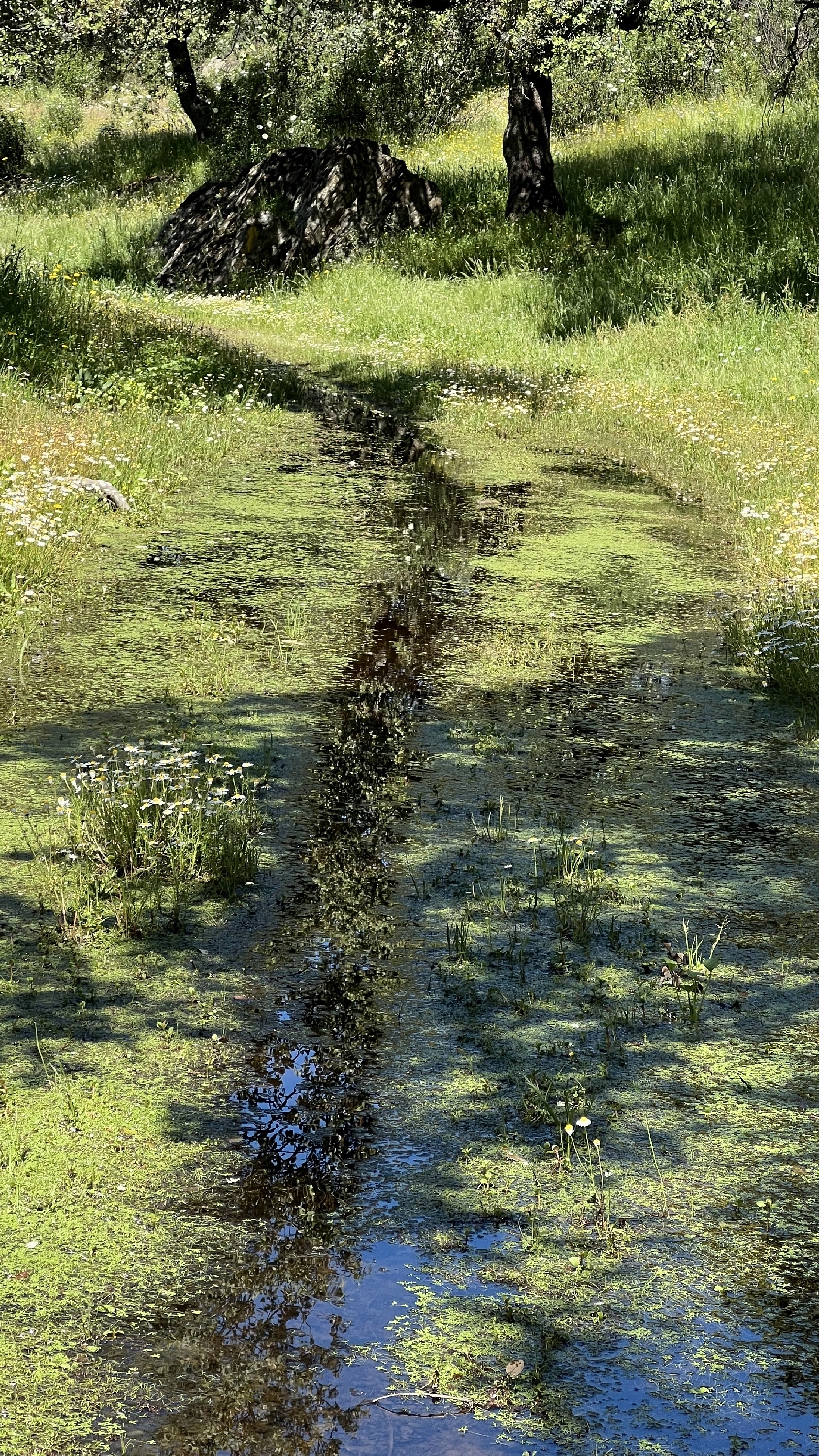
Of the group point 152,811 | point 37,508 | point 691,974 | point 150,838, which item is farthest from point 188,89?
point 691,974

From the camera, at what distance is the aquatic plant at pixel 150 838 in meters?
5.50

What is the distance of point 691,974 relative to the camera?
5109mm

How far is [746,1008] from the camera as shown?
4.90m

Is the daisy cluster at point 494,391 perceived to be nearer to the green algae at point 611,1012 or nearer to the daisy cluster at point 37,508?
the daisy cluster at point 37,508

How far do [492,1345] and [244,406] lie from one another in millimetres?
12108

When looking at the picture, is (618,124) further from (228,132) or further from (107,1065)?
(107,1065)

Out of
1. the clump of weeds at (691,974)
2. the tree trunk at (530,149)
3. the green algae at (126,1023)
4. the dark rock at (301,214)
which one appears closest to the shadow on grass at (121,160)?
the dark rock at (301,214)

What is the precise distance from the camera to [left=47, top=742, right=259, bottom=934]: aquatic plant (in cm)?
550

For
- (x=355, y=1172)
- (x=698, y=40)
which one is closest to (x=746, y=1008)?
(x=355, y=1172)

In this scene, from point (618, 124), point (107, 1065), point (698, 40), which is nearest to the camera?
point (107, 1065)

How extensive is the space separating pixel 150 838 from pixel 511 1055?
1.86 m

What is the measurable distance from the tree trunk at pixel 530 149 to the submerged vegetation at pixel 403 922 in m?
8.18

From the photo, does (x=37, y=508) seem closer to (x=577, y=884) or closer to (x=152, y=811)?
(x=152, y=811)

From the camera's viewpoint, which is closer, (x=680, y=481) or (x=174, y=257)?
(x=680, y=481)
